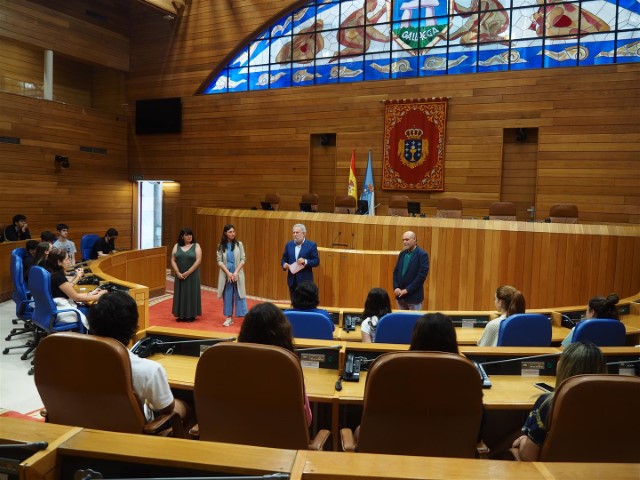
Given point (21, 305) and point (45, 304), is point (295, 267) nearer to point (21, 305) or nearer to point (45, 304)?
point (45, 304)

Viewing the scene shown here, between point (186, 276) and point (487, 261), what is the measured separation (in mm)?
4147

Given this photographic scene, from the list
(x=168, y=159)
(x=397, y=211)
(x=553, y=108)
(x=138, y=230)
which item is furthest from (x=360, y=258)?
(x=138, y=230)

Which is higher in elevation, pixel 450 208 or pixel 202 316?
pixel 450 208

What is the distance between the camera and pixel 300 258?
20.8 feet

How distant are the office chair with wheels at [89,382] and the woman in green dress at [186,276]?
4.71 metres

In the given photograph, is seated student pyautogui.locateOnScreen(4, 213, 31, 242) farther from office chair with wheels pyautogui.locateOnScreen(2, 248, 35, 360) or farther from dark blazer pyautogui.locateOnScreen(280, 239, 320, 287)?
dark blazer pyautogui.locateOnScreen(280, 239, 320, 287)

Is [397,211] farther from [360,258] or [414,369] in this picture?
[414,369]

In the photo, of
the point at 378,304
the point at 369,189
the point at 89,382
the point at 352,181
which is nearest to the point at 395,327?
the point at 378,304

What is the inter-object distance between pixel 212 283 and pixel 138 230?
15.9 ft

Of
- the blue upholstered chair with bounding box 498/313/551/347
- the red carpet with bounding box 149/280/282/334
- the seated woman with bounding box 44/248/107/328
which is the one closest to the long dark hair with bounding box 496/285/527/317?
the blue upholstered chair with bounding box 498/313/551/347

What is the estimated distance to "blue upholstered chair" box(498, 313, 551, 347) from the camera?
3525 mm

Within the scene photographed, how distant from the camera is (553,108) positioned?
30.6 ft

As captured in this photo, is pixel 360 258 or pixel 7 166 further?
pixel 7 166

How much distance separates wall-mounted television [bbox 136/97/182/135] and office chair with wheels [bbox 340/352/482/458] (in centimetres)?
1197
